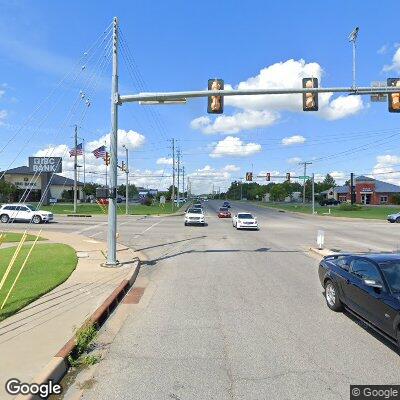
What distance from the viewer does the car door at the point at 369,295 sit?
244 inches

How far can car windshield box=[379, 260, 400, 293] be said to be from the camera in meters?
6.48

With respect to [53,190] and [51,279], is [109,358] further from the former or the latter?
[53,190]

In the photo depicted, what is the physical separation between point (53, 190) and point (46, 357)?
375ft

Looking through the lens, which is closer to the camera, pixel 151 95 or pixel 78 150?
pixel 151 95

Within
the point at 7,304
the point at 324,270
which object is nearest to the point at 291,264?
the point at 324,270

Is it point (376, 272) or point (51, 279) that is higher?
point (376, 272)

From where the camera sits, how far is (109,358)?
19.3ft

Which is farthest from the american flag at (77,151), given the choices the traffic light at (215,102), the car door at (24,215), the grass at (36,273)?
the traffic light at (215,102)

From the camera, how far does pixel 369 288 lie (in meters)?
6.86

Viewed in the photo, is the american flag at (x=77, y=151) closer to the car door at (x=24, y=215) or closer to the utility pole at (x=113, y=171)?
the car door at (x=24, y=215)

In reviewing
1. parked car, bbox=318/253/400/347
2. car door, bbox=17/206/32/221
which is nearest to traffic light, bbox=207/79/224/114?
parked car, bbox=318/253/400/347
